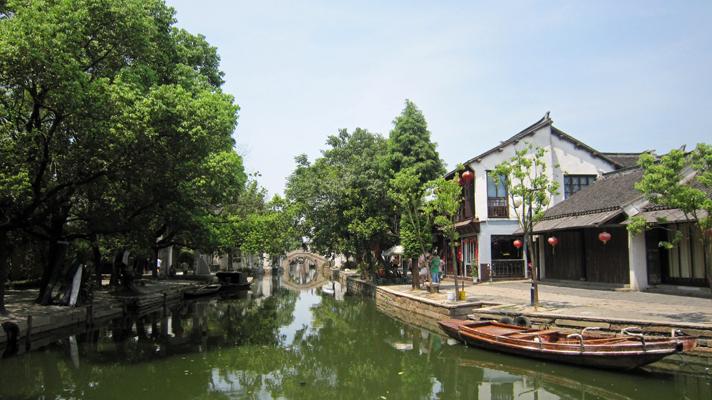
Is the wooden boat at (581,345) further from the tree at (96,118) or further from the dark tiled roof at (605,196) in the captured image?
the tree at (96,118)

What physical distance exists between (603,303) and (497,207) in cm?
1117

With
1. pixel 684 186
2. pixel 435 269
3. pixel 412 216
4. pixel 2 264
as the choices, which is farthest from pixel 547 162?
pixel 2 264

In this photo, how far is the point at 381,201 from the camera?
27938 mm

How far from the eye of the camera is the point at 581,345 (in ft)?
35.0

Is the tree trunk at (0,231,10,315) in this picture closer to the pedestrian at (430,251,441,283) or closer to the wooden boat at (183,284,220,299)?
the wooden boat at (183,284,220,299)

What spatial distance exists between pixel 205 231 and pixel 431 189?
11442 mm

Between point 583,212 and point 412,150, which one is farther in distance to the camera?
point 412,150

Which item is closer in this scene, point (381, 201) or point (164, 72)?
point (164, 72)

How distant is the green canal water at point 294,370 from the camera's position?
10.1m

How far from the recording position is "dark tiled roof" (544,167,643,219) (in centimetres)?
1908

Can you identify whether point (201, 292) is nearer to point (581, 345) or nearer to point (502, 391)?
point (502, 391)

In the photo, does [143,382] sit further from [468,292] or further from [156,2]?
[468,292]

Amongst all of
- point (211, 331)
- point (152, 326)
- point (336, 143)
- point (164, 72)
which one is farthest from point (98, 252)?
point (336, 143)

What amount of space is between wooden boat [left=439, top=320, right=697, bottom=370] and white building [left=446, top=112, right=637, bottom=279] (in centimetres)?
1290
